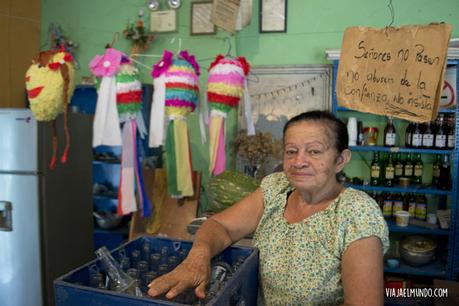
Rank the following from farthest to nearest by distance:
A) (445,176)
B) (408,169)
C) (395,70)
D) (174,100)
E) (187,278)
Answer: (408,169), (445,176), (174,100), (395,70), (187,278)

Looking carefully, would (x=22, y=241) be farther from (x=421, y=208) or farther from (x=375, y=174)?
(x=421, y=208)

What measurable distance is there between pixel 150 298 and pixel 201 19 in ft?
9.68

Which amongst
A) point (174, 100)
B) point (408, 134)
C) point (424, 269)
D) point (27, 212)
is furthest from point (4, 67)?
point (424, 269)

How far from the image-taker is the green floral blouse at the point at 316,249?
39.4 inches

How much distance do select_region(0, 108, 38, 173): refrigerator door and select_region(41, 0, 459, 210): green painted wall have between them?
3.71ft

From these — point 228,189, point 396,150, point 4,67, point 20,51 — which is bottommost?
point 228,189

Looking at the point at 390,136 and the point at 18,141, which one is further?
the point at 390,136

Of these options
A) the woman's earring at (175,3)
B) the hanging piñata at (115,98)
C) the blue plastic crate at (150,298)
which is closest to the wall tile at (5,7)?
the woman's earring at (175,3)

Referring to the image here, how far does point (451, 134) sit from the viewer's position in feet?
9.03

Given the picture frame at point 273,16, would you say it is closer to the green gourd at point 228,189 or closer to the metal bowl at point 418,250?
the green gourd at point 228,189

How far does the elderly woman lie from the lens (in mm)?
953

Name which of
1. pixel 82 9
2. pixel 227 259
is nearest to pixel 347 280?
pixel 227 259

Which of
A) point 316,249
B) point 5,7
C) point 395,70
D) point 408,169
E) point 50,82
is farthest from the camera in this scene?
point 5,7

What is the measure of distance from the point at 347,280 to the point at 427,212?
7.83ft
